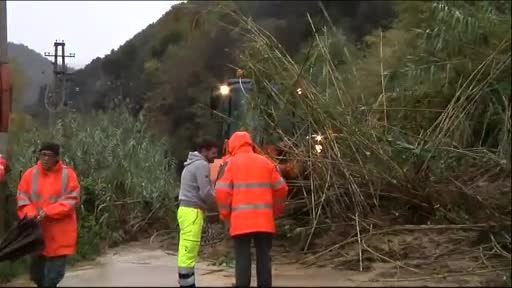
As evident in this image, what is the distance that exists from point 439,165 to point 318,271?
5.92ft

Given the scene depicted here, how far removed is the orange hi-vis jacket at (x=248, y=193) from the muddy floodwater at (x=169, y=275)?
3.50 feet

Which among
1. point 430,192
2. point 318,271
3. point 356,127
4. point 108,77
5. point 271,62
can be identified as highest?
point 108,77

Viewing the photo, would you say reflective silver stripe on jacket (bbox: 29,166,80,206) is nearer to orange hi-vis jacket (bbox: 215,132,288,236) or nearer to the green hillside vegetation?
orange hi-vis jacket (bbox: 215,132,288,236)

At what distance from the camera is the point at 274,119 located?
8773mm

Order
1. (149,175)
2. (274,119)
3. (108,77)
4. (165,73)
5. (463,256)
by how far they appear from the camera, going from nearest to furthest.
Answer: (463,256)
(274,119)
(149,175)
(108,77)
(165,73)

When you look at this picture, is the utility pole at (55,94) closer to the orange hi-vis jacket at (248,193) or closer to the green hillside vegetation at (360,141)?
the green hillside vegetation at (360,141)

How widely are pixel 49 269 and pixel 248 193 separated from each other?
174cm

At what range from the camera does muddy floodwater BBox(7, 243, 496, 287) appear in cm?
709

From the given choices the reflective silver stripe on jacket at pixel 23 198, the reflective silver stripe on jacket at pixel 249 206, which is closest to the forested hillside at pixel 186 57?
the reflective silver stripe on jacket at pixel 249 206

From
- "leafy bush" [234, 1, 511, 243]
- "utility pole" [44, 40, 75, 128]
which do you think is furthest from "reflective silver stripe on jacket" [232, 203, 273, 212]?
"utility pole" [44, 40, 75, 128]

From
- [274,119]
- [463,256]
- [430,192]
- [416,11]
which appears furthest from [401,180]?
[416,11]

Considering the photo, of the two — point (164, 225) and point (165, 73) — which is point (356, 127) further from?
point (165, 73)

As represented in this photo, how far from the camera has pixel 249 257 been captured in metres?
6.21

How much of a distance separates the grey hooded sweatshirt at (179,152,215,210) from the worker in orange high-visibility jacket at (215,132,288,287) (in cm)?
33
